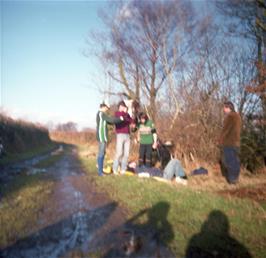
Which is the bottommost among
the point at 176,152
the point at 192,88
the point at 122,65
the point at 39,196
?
the point at 39,196

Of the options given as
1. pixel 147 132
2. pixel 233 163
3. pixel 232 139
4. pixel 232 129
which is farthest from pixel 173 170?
pixel 147 132

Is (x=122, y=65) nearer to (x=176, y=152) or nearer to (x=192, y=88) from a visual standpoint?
(x=192, y=88)

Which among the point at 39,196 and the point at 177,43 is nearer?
the point at 39,196

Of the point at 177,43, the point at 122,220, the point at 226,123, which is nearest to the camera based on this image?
the point at 122,220

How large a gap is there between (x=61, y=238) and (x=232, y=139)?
518 cm

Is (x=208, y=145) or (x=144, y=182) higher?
(x=208, y=145)

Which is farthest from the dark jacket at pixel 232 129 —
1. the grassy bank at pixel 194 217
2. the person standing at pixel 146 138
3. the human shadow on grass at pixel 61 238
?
the human shadow on grass at pixel 61 238

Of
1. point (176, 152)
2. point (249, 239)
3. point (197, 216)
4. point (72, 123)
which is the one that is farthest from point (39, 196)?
point (72, 123)

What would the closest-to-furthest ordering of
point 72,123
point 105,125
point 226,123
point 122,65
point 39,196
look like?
point 39,196 < point 226,123 < point 105,125 < point 122,65 < point 72,123

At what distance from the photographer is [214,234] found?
3.69 m

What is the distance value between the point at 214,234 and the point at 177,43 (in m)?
13.4

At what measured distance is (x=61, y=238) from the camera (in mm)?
3631

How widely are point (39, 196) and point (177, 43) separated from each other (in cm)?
1231

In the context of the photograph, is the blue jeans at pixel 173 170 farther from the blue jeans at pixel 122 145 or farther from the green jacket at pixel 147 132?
the green jacket at pixel 147 132
